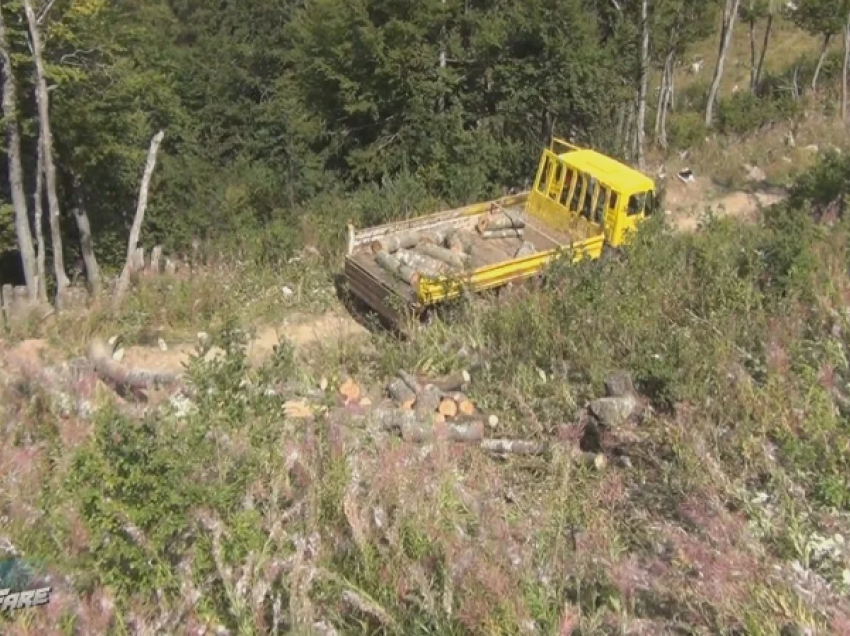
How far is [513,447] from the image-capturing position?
24.4 feet

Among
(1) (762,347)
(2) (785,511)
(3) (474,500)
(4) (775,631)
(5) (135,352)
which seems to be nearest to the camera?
(4) (775,631)

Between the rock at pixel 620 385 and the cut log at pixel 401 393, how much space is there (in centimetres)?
214

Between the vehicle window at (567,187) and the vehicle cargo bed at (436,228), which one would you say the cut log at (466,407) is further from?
the vehicle window at (567,187)

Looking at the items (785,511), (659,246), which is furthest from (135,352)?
(785,511)

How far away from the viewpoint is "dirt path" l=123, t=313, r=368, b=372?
10625 mm

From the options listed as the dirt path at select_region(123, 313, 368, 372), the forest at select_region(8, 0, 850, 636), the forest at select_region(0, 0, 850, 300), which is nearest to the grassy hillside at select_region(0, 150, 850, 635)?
the forest at select_region(8, 0, 850, 636)

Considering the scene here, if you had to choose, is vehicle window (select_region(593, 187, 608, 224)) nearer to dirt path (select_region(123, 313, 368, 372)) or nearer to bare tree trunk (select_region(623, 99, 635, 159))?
dirt path (select_region(123, 313, 368, 372))

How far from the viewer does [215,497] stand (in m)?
4.38

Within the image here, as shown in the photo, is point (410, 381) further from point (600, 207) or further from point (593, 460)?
point (600, 207)

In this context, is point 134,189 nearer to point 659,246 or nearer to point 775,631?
point 659,246

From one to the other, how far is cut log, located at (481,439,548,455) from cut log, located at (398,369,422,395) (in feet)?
5.65

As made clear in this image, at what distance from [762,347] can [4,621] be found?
5.99 m

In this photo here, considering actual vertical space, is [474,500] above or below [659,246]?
above

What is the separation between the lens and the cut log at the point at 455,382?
30.1 ft
